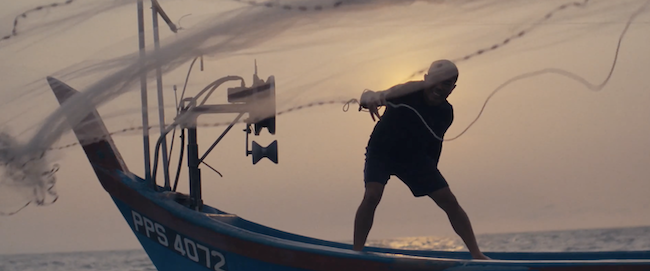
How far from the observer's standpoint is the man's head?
4.41 meters

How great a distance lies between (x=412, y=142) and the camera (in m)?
4.60

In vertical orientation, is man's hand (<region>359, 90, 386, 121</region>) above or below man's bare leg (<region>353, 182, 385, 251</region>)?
above

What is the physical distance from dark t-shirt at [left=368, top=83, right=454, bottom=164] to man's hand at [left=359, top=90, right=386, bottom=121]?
0.24 feet

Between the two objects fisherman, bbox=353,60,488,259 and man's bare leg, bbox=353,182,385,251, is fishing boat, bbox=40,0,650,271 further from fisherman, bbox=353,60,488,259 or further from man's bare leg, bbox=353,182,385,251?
fisherman, bbox=353,60,488,259

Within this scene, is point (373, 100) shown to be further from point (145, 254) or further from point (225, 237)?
point (145, 254)

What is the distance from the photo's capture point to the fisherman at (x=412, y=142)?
448cm

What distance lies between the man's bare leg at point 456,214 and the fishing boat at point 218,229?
0.46 ft

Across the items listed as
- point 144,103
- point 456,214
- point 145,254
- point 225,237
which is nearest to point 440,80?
point 456,214

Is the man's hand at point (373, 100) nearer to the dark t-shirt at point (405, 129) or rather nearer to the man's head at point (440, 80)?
the dark t-shirt at point (405, 129)

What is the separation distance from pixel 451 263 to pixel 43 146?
A: 9.43 feet

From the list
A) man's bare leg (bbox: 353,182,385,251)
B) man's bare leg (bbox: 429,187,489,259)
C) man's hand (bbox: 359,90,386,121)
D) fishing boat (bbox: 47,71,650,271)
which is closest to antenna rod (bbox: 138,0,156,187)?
fishing boat (bbox: 47,71,650,271)

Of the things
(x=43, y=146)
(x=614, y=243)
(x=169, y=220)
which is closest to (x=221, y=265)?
(x=169, y=220)

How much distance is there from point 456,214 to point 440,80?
83cm

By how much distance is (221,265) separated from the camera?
207 inches
